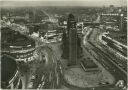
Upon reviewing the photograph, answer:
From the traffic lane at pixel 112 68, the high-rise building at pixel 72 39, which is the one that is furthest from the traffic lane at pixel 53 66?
the traffic lane at pixel 112 68

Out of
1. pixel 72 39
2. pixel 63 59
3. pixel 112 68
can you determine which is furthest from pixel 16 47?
pixel 112 68

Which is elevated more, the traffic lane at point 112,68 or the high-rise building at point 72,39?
the high-rise building at point 72,39

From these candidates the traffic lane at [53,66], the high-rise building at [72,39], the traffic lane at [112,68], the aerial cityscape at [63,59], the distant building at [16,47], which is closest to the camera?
the aerial cityscape at [63,59]

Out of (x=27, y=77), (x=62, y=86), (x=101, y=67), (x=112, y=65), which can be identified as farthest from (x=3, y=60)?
(x=112, y=65)

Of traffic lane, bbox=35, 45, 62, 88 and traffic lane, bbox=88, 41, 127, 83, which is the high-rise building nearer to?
traffic lane, bbox=35, 45, 62, 88

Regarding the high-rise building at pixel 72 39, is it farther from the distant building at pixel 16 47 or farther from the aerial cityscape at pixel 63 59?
the distant building at pixel 16 47

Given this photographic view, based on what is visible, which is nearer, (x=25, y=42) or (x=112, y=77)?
(x=112, y=77)

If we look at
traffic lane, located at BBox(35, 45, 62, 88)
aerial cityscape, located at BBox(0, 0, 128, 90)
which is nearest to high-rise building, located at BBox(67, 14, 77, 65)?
aerial cityscape, located at BBox(0, 0, 128, 90)

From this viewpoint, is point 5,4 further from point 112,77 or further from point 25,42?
point 112,77

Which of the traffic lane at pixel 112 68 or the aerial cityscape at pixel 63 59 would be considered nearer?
the aerial cityscape at pixel 63 59

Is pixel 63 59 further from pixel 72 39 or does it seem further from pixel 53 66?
pixel 72 39

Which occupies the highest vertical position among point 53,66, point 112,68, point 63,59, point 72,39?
point 72,39
